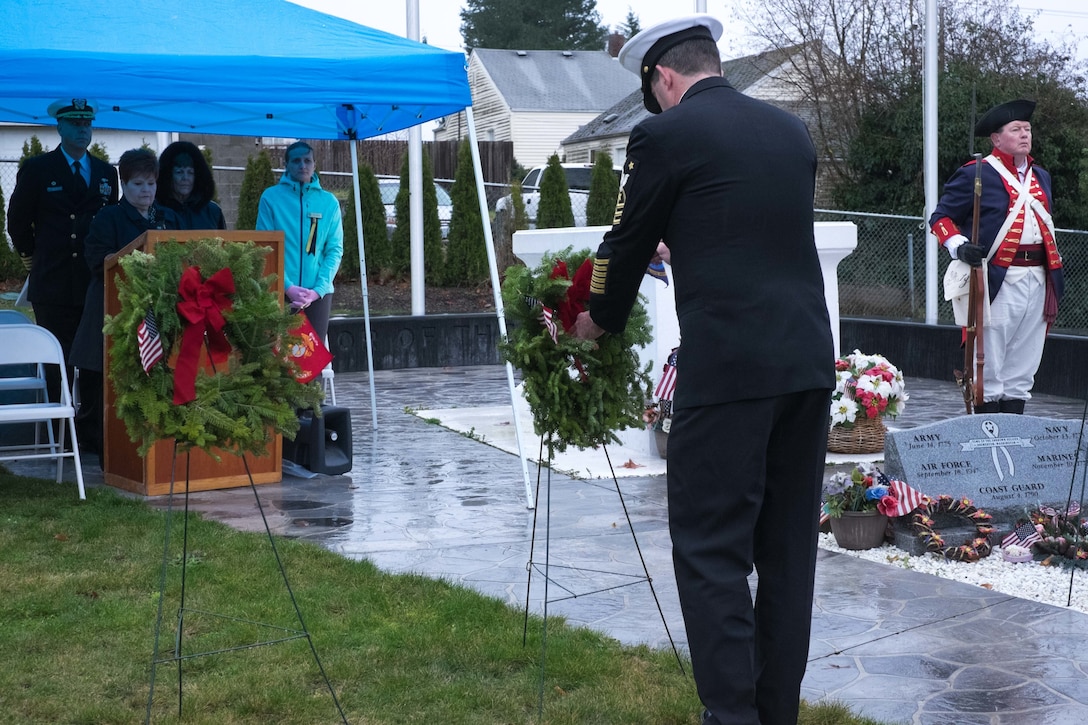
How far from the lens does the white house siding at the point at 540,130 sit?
166 ft

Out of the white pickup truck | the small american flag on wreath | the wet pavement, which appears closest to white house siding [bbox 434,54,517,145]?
the white pickup truck

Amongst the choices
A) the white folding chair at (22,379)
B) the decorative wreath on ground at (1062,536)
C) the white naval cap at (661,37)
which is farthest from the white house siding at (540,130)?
the white naval cap at (661,37)

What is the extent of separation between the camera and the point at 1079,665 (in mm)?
4340

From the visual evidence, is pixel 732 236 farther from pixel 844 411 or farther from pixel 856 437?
pixel 856 437

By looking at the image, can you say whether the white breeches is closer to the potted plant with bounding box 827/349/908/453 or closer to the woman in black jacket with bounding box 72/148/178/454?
the potted plant with bounding box 827/349/908/453

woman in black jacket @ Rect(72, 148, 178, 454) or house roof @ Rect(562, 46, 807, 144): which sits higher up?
house roof @ Rect(562, 46, 807, 144)

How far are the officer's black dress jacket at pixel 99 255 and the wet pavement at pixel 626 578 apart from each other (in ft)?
2.66

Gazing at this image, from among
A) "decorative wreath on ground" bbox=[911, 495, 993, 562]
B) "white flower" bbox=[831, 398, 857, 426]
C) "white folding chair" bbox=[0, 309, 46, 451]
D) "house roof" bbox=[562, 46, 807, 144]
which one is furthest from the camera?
"house roof" bbox=[562, 46, 807, 144]

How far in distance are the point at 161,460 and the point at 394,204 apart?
13.4 meters

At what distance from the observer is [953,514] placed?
598cm

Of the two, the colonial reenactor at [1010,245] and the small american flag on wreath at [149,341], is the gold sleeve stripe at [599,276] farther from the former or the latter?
the colonial reenactor at [1010,245]

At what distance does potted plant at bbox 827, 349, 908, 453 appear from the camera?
837 centimetres

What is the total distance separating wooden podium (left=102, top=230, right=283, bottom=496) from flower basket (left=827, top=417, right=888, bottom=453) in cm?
372

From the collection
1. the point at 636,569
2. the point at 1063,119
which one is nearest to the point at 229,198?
the point at 1063,119
